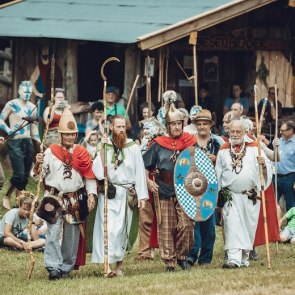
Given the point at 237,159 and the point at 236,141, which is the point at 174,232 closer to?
the point at 237,159

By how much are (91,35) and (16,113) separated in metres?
2.43

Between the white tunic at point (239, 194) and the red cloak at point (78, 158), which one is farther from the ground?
the red cloak at point (78, 158)

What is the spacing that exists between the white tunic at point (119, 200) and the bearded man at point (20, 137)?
6.02 m

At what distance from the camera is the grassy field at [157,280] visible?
15.9 metres

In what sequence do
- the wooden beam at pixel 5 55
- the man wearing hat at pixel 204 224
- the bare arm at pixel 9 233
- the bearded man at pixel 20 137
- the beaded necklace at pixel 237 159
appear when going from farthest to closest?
the wooden beam at pixel 5 55, the bearded man at pixel 20 137, the bare arm at pixel 9 233, the man wearing hat at pixel 204 224, the beaded necklace at pixel 237 159

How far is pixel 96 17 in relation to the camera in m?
26.4

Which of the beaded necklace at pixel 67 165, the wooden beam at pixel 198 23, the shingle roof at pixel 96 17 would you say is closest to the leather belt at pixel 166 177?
the beaded necklace at pixel 67 165

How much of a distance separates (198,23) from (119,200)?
781 centimetres

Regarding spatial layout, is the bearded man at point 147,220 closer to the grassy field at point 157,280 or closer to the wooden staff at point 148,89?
the grassy field at point 157,280

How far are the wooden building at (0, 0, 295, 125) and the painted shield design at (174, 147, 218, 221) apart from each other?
6.98 meters

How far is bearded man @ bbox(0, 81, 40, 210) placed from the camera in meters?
23.1

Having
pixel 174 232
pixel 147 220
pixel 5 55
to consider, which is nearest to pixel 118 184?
pixel 174 232

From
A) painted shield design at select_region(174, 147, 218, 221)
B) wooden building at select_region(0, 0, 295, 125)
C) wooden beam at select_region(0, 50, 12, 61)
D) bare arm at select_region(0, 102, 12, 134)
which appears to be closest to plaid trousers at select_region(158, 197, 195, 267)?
painted shield design at select_region(174, 147, 218, 221)

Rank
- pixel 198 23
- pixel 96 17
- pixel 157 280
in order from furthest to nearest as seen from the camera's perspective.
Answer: pixel 96 17 < pixel 198 23 < pixel 157 280
